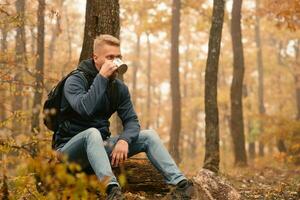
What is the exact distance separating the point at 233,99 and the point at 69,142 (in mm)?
10902

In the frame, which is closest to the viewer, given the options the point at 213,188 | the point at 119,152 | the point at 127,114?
the point at 119,152

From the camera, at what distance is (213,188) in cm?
577

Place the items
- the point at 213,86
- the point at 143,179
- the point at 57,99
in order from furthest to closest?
the point at 213,86
the point at 143,179
the point at 57,99

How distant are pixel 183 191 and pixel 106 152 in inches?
34.2

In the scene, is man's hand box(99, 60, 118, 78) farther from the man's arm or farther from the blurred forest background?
the blurred forest background

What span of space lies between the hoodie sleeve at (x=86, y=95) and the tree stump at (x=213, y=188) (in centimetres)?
165

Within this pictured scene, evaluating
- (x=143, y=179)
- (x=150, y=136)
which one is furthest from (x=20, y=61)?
(x=150, y=136)

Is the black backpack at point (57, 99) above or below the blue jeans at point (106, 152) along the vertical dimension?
above

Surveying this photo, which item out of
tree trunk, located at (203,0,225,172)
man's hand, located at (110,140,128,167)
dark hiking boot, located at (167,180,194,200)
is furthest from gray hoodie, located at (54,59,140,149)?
tree trunk, located at (203,0,225,172)

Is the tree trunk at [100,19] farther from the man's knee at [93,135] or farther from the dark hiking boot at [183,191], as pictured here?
the dark hiking boot at [183,191]

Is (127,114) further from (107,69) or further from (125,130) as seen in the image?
(107,69)

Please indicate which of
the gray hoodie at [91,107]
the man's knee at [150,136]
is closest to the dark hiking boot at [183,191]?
the man's knee at [150,136]

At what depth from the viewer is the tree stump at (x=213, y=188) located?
5586 millimetres

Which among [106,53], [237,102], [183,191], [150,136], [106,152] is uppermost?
[106,53]
